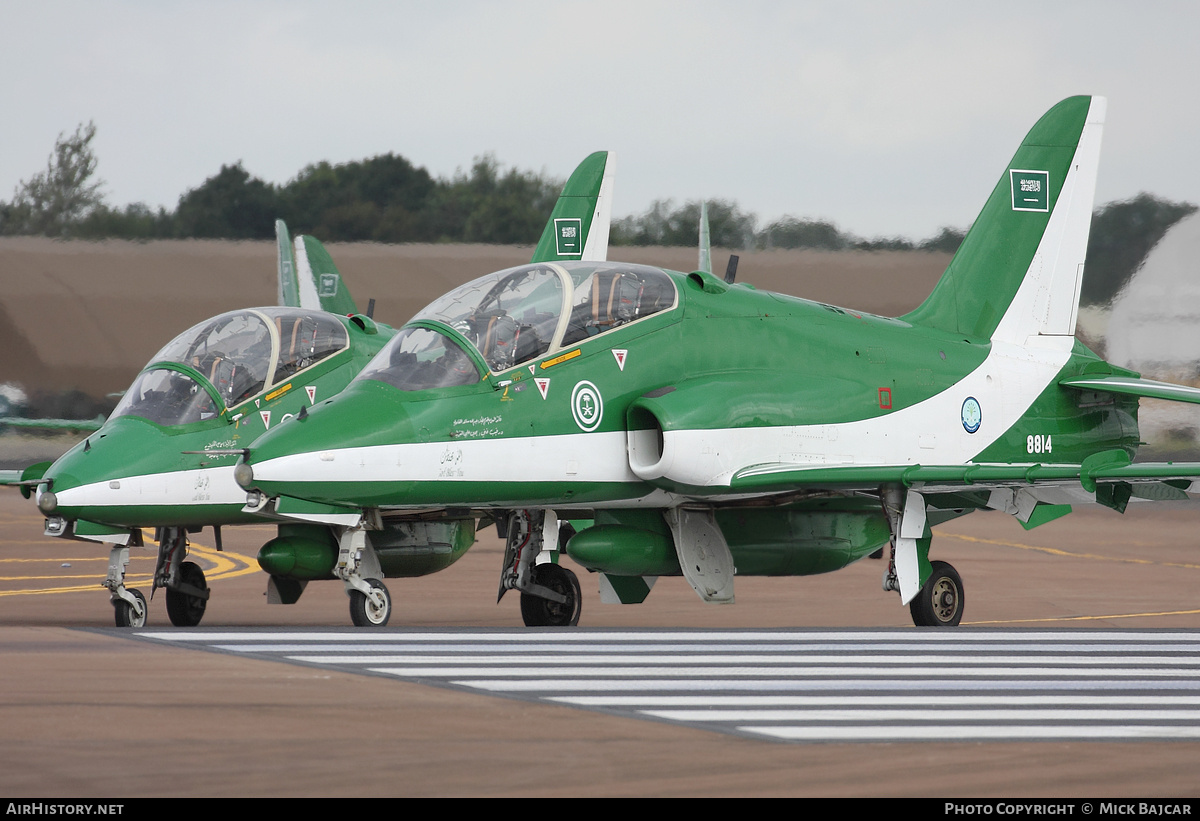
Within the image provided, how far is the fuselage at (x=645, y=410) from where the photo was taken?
1248 centimetres

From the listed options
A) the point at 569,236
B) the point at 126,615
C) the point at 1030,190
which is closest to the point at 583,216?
the point at 569,236

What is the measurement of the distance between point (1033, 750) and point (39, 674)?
5437 mm

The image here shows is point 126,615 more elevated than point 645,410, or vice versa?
point 645,410

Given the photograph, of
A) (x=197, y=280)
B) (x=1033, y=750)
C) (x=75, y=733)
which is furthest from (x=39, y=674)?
(x=197, y=280)

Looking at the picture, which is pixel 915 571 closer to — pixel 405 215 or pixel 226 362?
pixel 226 362

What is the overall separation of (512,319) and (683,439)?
1.70 m

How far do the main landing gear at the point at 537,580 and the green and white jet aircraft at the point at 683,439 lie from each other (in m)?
0.02

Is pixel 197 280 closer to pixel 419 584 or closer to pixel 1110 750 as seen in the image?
pixel 419 584

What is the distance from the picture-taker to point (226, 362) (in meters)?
14.9

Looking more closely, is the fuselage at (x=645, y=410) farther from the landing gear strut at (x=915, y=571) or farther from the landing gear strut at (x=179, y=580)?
the landing gear strut at (x=179, y=580)

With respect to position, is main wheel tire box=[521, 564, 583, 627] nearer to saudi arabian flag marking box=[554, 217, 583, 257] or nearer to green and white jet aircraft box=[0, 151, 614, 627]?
green and white jet aircraft box=[0, 151, 614, 627]

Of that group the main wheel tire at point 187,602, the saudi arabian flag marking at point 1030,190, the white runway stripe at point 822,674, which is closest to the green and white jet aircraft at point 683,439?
the white runway stripe at point 822,674

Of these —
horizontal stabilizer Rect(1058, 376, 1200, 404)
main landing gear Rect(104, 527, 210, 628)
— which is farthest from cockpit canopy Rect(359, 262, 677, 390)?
horizontal stabilizer Rect(1058, 376, 1200, 404)

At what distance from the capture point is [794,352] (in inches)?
579
